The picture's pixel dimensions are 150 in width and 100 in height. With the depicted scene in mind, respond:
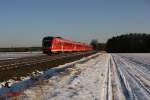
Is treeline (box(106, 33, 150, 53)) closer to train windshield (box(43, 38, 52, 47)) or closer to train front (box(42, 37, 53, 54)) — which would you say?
train front (box(42, 37, 53, 54))

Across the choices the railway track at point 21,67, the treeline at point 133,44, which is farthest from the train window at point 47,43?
the treeline at point 133,44

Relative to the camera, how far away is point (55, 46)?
51344mm

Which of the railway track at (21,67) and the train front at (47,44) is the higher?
the train front at (47,44)

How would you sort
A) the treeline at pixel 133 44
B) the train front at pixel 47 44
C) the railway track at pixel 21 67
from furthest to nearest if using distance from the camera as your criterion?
the treeline at pixel 133 44, the train front at pixel 47 44, the railway track at pixel 21 67

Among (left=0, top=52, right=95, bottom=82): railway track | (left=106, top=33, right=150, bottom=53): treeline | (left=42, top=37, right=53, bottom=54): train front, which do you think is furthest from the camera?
(left=106, top=33, right=150, bottom=53): treeline

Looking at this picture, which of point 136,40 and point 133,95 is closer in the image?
point 133,95

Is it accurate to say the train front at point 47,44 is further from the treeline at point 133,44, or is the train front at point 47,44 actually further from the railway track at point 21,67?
the treeline at point 133,44

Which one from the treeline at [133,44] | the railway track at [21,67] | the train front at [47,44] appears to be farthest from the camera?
the treeline at [133,44]

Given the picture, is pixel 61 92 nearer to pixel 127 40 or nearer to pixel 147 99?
pixel 147 99

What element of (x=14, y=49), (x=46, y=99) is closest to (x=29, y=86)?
(x=46, y=99)

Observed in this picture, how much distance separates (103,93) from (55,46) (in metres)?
40.6

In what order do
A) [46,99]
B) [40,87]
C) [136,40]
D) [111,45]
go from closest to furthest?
[46,99] < [40,87] < [136,40] < [111,45]

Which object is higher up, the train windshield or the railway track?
the train windshield

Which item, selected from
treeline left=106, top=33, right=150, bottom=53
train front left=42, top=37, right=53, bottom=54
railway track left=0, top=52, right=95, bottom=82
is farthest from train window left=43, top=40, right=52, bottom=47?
treeline left=106, top=33, right=150, bottom=53
